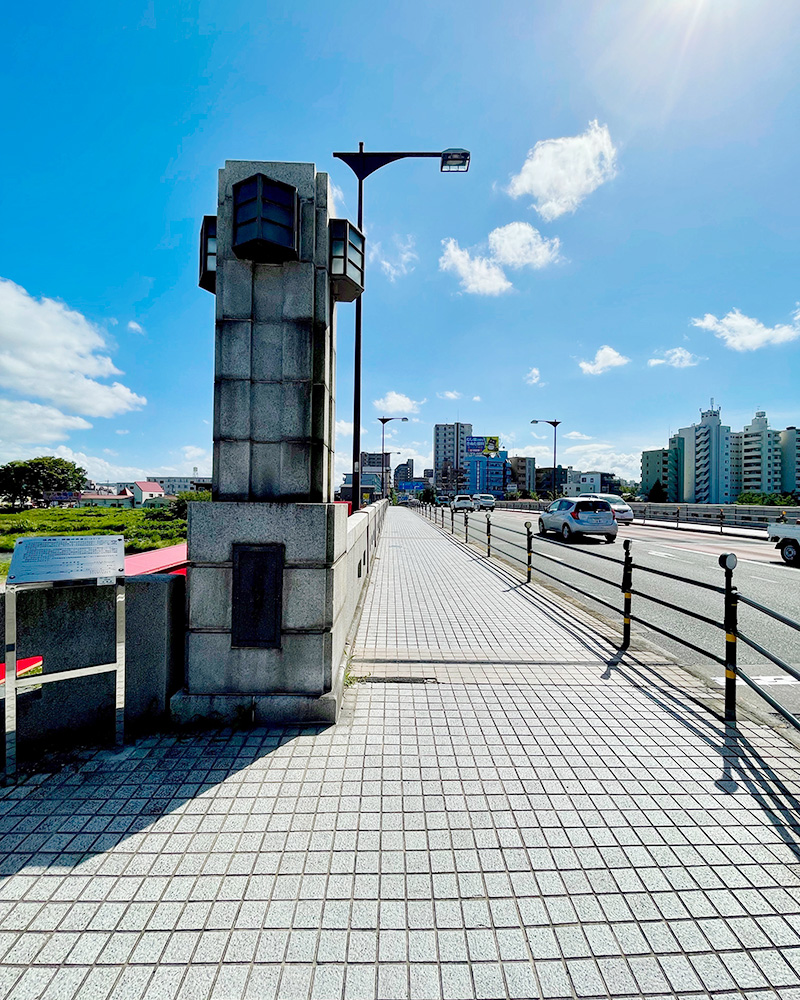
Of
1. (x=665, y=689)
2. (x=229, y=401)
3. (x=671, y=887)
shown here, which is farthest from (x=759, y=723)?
(x=229, y=401)

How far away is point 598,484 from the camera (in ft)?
489

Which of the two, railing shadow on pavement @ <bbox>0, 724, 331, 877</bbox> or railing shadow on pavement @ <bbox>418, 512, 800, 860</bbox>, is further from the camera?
railing shadow on pavement @ <bbox>418, 512, 800, 860</bbox>

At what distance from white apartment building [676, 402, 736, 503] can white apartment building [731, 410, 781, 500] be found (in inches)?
230

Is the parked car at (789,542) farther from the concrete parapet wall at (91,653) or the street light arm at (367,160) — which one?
the concrete parapet wall at (91,653)

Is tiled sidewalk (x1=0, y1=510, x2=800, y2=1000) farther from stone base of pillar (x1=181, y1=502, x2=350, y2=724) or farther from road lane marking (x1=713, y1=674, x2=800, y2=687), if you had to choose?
road lane marking (x1=713, y1=674, x2=800, y2=687)

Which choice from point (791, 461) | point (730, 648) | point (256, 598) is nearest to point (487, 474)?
point (791, 461)

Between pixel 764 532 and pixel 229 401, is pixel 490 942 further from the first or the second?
pixel 764 532

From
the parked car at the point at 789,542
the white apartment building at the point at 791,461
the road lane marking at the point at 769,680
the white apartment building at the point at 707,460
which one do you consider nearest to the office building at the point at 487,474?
the white apartment building at the point at 707,460

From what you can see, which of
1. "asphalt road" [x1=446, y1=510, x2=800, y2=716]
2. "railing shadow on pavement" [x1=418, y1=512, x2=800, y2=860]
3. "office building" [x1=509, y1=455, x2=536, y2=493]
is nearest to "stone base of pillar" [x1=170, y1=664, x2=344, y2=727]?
"railing shadow on pavement" [x1=418, y1=512, x2=800, y2=860]

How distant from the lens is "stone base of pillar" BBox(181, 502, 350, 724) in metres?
3.59

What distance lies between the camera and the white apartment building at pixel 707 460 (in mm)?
115812

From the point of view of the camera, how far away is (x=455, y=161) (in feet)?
31.3

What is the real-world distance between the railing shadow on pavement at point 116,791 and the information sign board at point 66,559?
124 cm

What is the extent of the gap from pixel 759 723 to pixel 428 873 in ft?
10.5
